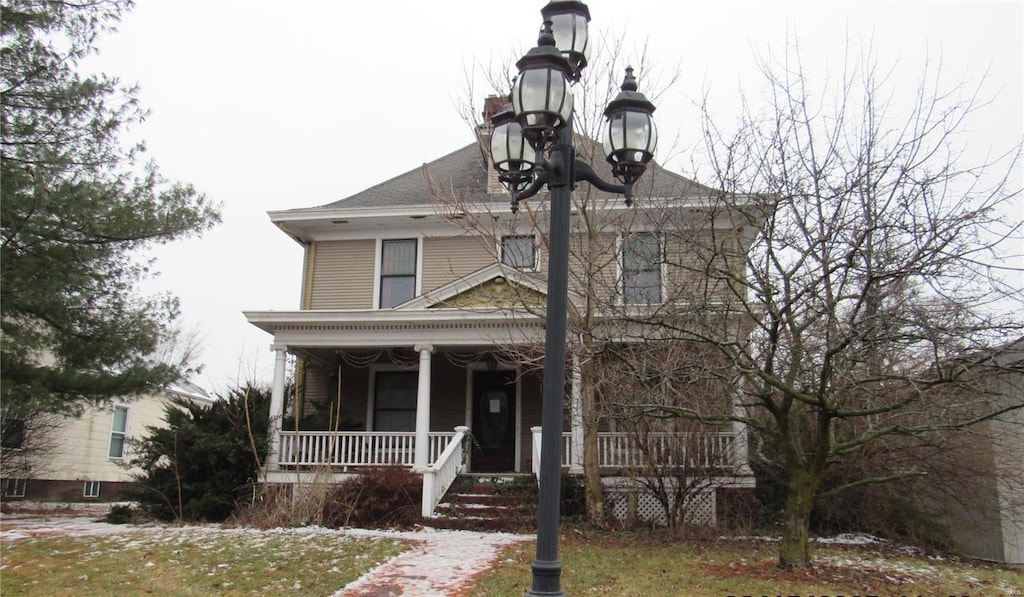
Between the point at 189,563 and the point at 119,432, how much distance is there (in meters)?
16.9

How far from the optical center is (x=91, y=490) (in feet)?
68.6

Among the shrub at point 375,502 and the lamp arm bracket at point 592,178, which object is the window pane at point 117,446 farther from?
the lamp arm bracket at point 592,178

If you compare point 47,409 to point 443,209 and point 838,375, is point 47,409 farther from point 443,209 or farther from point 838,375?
point 838,375

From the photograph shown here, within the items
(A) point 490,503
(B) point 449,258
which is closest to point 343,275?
(B) point 449,258

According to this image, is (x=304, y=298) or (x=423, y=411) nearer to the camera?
(x=423, y=411)

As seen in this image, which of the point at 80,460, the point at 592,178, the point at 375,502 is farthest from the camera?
the point at 80,460

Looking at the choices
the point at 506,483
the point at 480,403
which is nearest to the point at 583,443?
the point at 506,483

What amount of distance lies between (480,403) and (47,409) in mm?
7742

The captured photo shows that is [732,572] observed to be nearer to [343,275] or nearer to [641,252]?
[641,252]

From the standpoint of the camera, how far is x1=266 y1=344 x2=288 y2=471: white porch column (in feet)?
41.9

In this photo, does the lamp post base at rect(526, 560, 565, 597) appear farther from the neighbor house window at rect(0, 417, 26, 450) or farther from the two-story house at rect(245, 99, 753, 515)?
the neighbor house window at rect(0, 417, 26, 450)

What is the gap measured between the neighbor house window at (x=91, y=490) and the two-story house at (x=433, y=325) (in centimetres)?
972

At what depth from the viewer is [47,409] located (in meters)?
10.4

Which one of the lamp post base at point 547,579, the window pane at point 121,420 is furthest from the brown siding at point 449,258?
the window pane at point 121,420
